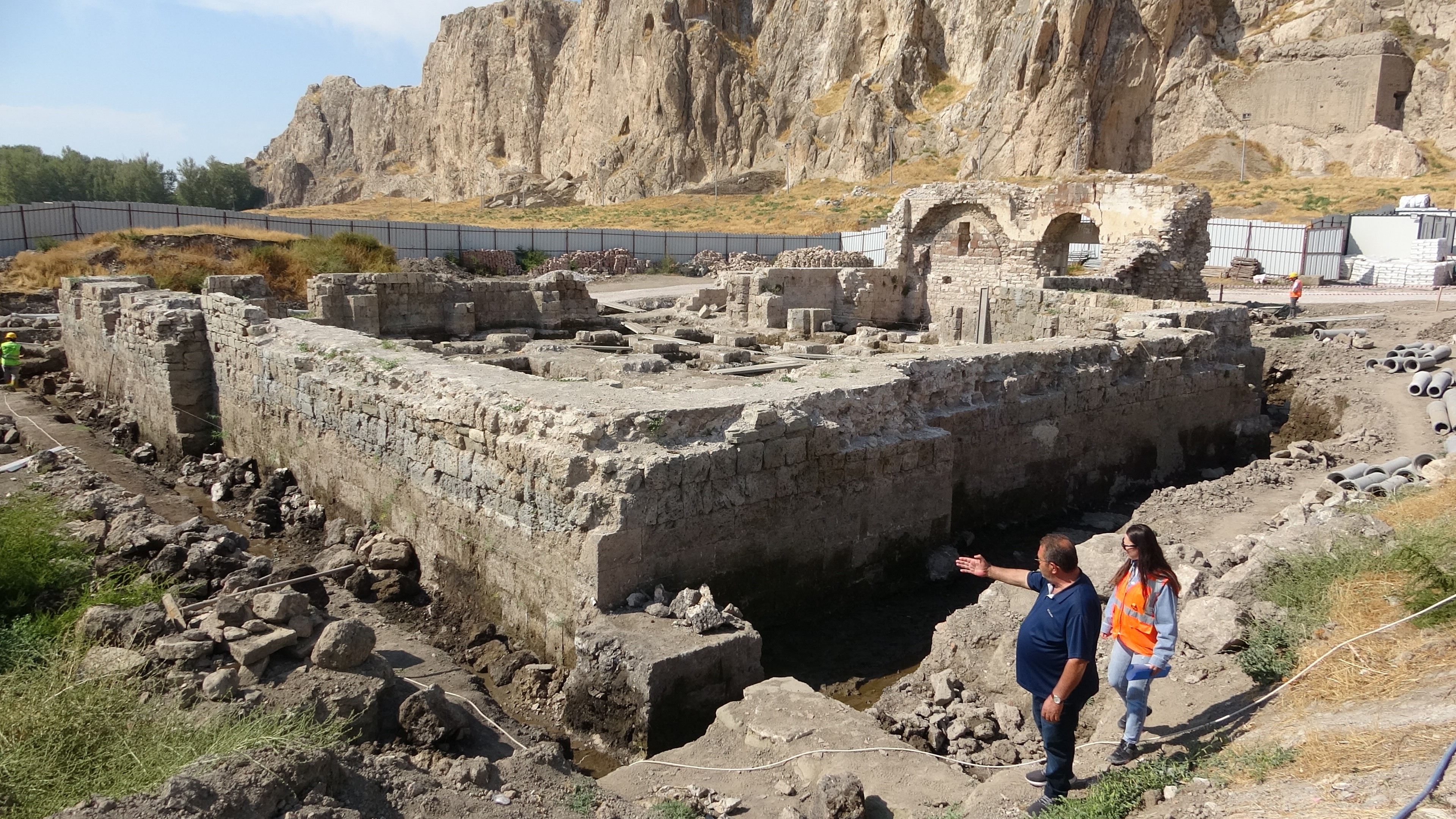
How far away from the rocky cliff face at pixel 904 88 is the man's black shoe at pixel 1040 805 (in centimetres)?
4622

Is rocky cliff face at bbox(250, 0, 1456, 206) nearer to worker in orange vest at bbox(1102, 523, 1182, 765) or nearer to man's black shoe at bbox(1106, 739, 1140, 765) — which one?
worker in orange vest at bbox(1102, 523, 1182, 765)

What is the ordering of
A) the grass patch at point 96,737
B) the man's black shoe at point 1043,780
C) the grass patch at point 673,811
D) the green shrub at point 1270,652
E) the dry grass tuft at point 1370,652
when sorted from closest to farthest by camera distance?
the grass patch at point 96,737 < the dry grass tuft at point 1370,652 < the man's black shoe at point 1043,780 < the grass patch at point 673,811 < the green shrub at point 1270,652

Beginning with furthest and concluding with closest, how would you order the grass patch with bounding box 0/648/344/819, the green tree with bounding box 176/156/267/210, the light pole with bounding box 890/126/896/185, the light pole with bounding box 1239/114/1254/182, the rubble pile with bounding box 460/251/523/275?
the green tree with bounding box 176/156/267/210, the light pole with bounding box 890/126/896/185, the light pole with bounding box 1239/114/1254/182, the rubble pile with bounding box 460/251/523/275, the grass patch with bounding box 0/648/344/819

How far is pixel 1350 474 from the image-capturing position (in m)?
9.27

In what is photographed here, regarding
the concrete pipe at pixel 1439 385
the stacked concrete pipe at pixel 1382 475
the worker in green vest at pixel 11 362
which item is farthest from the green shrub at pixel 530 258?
the stacked concrete pipe at pixel 1382 475

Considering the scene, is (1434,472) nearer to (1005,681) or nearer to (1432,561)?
(1432,561)

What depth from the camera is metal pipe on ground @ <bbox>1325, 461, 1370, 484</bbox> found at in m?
9.20

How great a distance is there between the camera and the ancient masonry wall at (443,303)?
14.1 m

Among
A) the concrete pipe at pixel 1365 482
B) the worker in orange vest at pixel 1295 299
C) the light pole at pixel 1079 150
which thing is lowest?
the concrete pipe at pixel 1365 482

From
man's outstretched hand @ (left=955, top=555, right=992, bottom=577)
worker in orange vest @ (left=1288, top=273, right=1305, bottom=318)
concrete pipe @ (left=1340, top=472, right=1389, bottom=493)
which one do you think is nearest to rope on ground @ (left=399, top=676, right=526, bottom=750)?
man's outstretched hand @ (left=955, top=555, right=992, bottom=577)

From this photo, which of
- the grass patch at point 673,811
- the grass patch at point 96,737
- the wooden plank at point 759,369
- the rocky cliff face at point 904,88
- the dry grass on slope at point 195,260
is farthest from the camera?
the rocky cliff face at point 904,88

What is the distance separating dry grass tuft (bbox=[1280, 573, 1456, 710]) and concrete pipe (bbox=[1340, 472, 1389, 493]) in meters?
4.10

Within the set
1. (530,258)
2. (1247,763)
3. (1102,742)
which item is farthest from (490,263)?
(1247,763)

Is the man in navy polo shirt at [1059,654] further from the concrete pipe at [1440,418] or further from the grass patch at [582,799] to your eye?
the concrete pipe at [1440,418]
